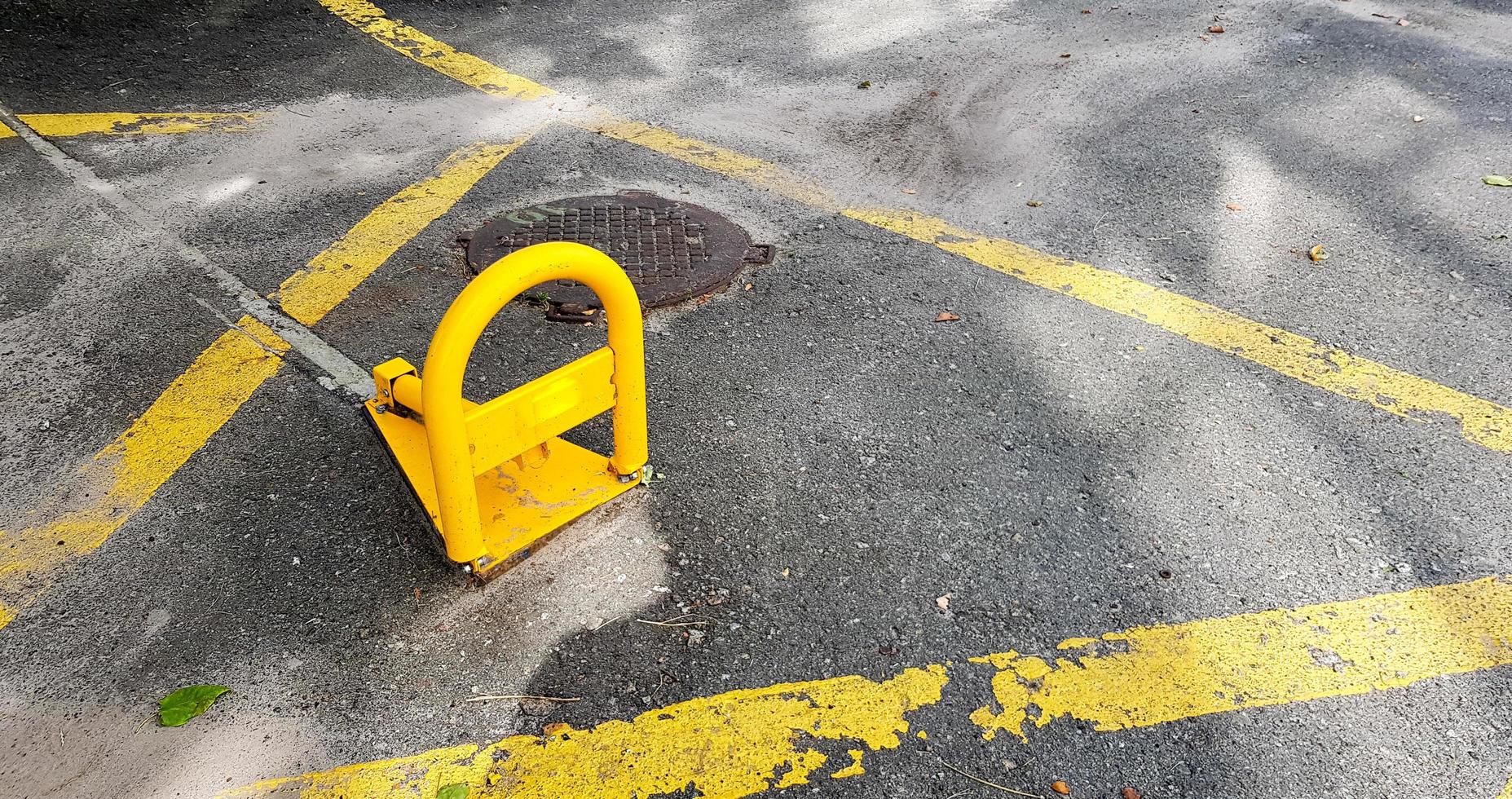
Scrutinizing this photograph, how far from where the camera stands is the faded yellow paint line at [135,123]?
13.9ft

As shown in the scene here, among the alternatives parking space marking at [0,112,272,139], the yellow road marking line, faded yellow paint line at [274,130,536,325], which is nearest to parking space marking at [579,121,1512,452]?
faded yellow paint line at [274,130,536,325]

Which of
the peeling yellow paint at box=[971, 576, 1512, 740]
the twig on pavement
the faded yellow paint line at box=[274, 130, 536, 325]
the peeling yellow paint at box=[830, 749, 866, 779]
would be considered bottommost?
the peeling yellow paint at box=[971, 576, 1512, 740]

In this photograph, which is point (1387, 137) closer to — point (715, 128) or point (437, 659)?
point (715, 128)

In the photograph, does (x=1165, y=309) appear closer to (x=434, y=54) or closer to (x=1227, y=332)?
(x=1227, y=332)

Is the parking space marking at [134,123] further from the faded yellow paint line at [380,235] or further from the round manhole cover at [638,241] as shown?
the round manhole cover at [638,241]

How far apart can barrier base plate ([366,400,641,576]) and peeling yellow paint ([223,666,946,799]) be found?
477mm

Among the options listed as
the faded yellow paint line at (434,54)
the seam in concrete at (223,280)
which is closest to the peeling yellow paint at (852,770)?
the seam in concrete at (223,280)

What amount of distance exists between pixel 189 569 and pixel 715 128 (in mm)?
3192

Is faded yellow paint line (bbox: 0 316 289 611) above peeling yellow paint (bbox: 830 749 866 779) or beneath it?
above

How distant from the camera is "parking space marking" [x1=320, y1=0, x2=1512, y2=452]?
9.51 feet

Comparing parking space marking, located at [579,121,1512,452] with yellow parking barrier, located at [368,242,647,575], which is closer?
yellow parking barrier, located at [368,242,647,575]

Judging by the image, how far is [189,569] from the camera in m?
2.21

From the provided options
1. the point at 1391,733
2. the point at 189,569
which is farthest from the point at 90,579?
the point at 1391,733

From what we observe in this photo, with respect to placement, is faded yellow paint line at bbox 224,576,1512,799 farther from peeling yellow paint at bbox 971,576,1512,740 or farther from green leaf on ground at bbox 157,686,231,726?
green leaf on ground at bbox 157,686,231,726
